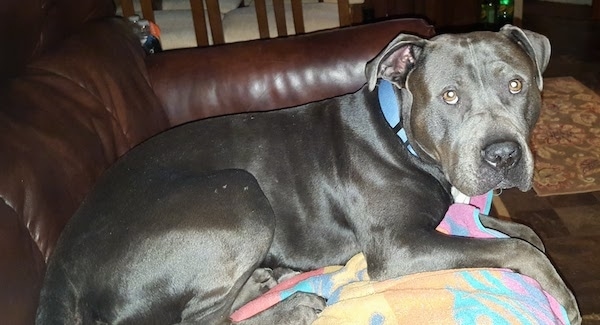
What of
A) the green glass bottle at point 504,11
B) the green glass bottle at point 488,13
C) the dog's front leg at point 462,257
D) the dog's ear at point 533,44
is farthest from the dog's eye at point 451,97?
the green glass bottle at point 504,11

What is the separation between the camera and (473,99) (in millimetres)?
2072

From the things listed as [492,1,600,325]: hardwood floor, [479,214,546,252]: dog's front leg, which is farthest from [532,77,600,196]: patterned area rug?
[479,214,546,252]: dog's front leg

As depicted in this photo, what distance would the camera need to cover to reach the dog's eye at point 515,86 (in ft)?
6.88

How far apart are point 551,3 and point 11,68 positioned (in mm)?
6881

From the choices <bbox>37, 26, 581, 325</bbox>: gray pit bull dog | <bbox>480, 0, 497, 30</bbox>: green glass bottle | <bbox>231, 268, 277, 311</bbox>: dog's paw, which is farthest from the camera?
<bbox>480, 0, 497, 30</bbox>: green glass bottle

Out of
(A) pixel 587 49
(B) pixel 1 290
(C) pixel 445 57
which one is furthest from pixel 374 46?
(A) pixel 587 49

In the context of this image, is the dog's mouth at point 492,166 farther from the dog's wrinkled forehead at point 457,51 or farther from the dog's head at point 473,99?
the dog's wrinkled forehead at point 457,51

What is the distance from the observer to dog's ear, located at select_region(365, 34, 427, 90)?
84.4 inches

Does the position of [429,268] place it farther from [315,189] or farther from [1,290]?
[1,290]

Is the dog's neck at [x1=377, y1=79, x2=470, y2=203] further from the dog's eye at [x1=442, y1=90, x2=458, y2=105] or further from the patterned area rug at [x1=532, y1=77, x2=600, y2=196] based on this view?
the patterned area rug at [x1=532, y1=77, x2=600, y2=196]

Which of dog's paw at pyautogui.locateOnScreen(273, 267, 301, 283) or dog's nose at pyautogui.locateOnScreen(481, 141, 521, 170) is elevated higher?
dog's nose at pyautogui.locateOnScreen(481, 141, 521, 170)

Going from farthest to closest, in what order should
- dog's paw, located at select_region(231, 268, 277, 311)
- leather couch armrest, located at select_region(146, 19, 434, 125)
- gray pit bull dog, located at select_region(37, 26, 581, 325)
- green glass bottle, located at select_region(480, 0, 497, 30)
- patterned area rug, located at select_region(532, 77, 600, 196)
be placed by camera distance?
green glass bottle, located at select_region(480, 0, 497, 30)
patterned area rug, located at select_region(532, 77, 600, 196)
leather couch armrest, located at select_region(146, 19, 434, 125)
dog's paw, located at select_region(231, 268, 277, 311)
gray pit bull dog, located at select_region(37, 26, 581, 325)

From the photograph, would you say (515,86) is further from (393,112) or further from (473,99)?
(393,112)

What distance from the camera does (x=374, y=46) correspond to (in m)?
2.80
